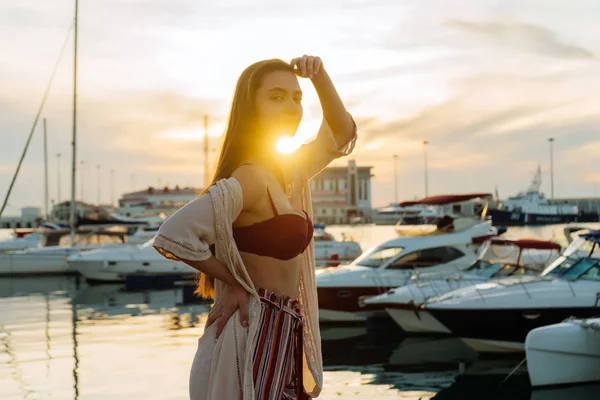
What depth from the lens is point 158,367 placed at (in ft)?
43.0

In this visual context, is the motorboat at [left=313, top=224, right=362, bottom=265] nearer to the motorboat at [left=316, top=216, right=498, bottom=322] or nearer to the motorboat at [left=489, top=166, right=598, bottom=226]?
the motorboat at [left=316, top=216, right=498, bottom=322]

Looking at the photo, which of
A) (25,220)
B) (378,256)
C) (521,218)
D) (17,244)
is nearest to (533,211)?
(521,218)

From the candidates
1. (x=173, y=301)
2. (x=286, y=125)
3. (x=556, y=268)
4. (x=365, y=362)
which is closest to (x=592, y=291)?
(x=556, y=268)

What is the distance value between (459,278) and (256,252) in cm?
1515

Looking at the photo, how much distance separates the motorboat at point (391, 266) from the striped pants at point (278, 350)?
50.8ft

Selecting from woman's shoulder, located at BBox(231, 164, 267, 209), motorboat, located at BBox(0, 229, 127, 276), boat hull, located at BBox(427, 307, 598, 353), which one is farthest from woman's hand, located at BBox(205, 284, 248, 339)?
motorboat, located at BBox(0, 229, 127, 276)

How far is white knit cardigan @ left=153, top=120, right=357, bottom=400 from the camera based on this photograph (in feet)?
9.12

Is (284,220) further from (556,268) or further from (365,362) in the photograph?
(556,268)

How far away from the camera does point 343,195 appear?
6304 inches

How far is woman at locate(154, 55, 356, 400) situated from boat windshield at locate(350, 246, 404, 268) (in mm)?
17393

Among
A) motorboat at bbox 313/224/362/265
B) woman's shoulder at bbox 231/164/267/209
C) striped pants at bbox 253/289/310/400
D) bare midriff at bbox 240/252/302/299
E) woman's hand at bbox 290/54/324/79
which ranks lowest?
motorboat at bbox 313/224/362/265

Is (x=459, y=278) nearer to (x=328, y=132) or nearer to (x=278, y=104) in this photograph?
(x=328, y=132)

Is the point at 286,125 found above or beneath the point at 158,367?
above

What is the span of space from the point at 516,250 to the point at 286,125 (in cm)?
1533
